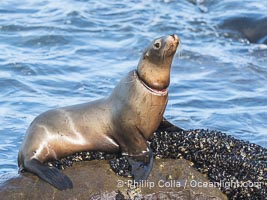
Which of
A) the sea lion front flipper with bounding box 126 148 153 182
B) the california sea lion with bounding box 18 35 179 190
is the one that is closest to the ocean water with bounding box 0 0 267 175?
the california sea lion with bounding box 18 35 179 190

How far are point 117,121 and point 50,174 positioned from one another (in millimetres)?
774

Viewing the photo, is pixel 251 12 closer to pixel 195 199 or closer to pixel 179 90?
pixel 179 90


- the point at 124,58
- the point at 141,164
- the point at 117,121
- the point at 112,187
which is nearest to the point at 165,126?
the point at 117,121

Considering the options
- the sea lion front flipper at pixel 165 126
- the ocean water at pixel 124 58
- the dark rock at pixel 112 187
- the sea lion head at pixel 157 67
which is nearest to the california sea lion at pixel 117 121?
the sea lion head at pixel 157 67

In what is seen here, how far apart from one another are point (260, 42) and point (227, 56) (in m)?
1.28

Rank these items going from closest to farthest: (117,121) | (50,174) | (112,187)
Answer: (112,187)
(50,174)
(117,121)

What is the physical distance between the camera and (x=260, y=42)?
47.2ft

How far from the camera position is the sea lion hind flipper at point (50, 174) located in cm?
621

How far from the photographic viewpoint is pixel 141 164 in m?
6.40

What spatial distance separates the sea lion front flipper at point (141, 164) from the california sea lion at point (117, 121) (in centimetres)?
5

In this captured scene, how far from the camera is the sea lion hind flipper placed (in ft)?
20.4

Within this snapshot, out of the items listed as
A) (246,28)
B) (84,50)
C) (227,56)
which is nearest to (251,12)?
(246,28)

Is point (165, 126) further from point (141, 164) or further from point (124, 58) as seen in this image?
point (124, 58)

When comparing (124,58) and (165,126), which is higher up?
(165,126)
